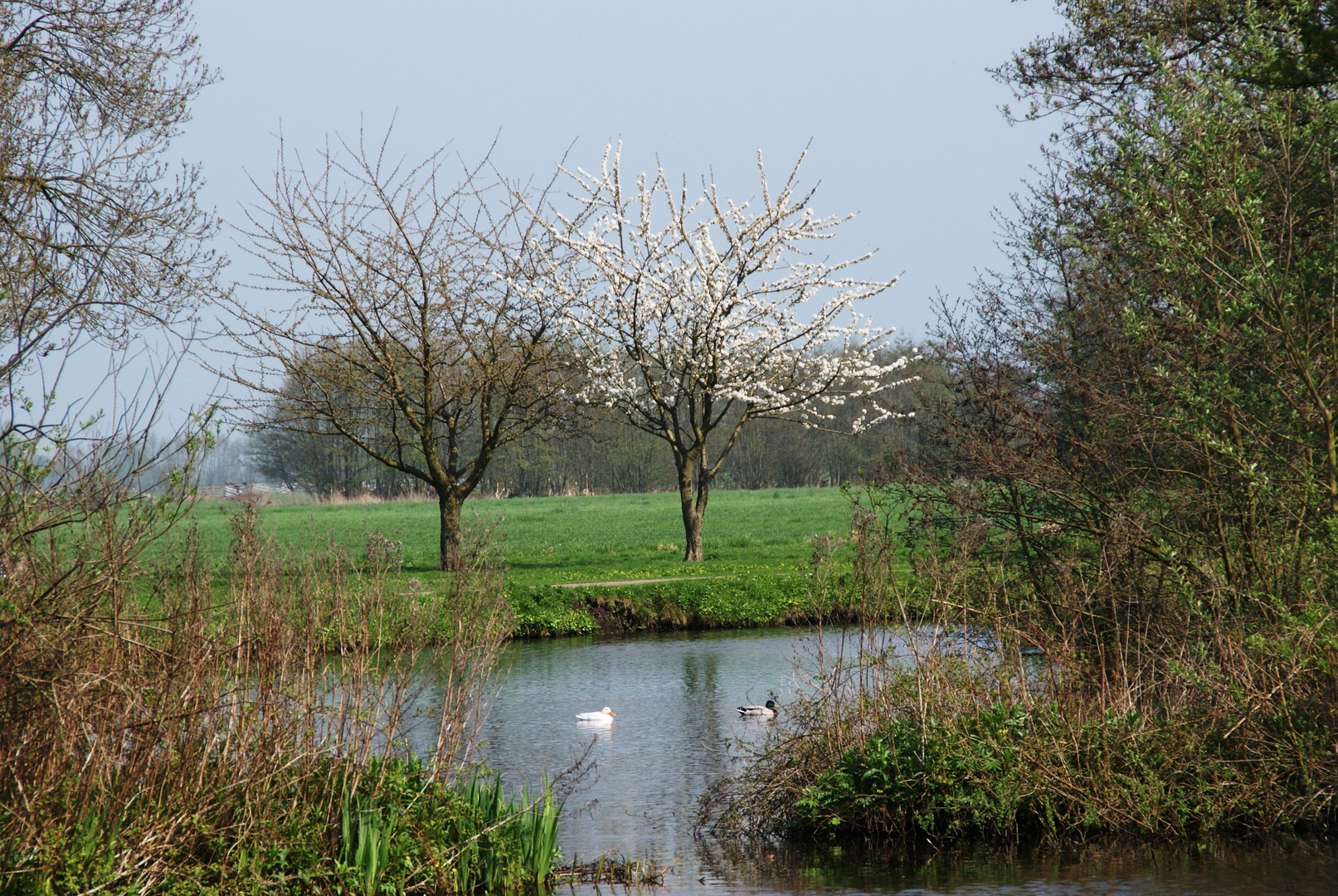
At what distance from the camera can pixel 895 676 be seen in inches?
320

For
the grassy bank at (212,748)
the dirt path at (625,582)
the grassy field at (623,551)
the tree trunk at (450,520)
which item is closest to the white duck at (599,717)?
the grassy field at (623,551)

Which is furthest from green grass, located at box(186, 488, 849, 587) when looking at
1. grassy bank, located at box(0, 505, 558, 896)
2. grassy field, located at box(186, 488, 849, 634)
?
grassy bank, located at box(0, 505, 558, 896)

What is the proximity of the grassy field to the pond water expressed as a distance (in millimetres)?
1849

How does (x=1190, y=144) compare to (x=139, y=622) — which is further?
(x=1190, y=144)

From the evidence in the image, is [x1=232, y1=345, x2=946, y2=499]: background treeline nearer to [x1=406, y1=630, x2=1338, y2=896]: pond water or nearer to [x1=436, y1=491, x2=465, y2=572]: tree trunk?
[x1=436, y1=491, x2=465, y2=572]: tree trunk

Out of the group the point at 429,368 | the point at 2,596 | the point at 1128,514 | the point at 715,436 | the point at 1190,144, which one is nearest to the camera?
the point at 2,596

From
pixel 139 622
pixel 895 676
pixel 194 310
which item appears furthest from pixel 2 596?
pixel 194 310

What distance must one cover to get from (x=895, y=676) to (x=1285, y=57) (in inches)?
180

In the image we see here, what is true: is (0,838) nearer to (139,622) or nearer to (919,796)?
(139,622)

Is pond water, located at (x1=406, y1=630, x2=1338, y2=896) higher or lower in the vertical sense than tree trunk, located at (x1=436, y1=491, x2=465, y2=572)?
lower

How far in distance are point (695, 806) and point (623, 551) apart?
62.2ft

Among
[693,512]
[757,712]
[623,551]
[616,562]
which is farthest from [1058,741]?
[623,551]

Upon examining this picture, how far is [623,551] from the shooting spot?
2761 centimetres

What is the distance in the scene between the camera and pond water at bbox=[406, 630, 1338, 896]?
6.98 m
